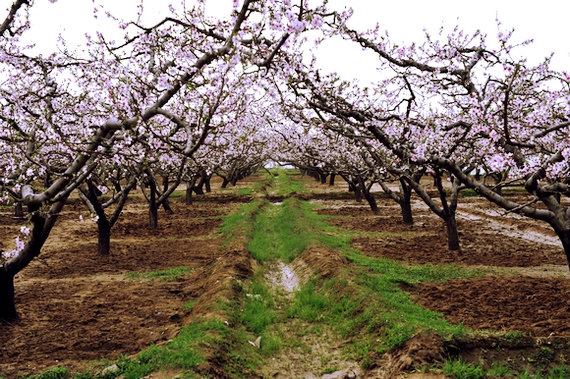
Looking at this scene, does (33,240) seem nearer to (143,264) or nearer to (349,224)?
(143,264)

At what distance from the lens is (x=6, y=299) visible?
25.6 ft

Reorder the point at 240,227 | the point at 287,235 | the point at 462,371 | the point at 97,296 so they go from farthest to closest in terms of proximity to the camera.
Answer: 1. the point at 240,227
2. the point at 287,235
3. the point at 97,296
4. the point at 462,371

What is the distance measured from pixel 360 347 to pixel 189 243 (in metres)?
9.80

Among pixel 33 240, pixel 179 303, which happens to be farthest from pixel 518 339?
pixel 33 240

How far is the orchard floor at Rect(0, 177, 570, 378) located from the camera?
23.0 ft

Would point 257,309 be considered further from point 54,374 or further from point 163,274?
point 54,374

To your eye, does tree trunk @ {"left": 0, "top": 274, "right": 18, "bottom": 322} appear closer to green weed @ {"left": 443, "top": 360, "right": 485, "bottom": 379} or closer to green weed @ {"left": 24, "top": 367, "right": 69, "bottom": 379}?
green weed @ {"left": 24, "top": 367, "right": 69, "bottom": 379}

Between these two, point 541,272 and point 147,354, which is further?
point 541,272

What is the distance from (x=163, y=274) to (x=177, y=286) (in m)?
1.18

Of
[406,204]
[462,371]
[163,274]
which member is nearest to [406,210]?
[406,204]

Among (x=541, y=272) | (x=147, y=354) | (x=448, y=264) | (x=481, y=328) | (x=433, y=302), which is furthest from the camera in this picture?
(x=448, y=264)

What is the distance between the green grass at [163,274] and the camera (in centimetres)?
1139

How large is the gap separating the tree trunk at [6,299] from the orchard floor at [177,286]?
249mm

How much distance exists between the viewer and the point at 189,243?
16.1 m
